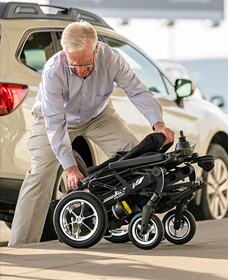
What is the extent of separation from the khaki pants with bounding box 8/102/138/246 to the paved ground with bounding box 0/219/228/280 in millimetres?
279

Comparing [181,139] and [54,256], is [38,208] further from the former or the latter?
[181,139]

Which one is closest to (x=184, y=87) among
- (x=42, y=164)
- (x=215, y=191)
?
(x=215, y=191)

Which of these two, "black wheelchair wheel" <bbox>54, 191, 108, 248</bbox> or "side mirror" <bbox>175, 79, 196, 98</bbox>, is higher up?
"side mirror" <bbox>175, 79, 196, 98</bbox>

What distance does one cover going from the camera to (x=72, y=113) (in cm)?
421

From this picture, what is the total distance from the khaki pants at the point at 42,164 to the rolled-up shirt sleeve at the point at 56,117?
0.30 meters

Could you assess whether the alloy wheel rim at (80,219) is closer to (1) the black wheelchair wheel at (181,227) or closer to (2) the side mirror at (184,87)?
(1) the black wheelchair wheel at (181,227)

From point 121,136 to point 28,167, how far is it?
0.77 meters

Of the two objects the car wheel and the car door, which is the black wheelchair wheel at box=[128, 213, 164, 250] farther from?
the car door

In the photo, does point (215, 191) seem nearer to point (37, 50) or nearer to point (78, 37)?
point (37, 50)

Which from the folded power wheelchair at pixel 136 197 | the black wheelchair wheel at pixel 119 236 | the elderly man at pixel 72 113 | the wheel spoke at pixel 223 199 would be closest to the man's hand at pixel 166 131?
the elderly man at pixel 72 113

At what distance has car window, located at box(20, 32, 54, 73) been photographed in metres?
4.48

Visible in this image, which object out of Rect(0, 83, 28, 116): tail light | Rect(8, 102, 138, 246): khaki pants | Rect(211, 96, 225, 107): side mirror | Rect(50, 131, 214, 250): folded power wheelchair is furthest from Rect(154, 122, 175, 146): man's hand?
Rect(211, 96, 225, 107): side mirror

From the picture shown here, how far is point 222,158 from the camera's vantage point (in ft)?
20.0

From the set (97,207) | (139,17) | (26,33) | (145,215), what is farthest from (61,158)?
(139,17)
